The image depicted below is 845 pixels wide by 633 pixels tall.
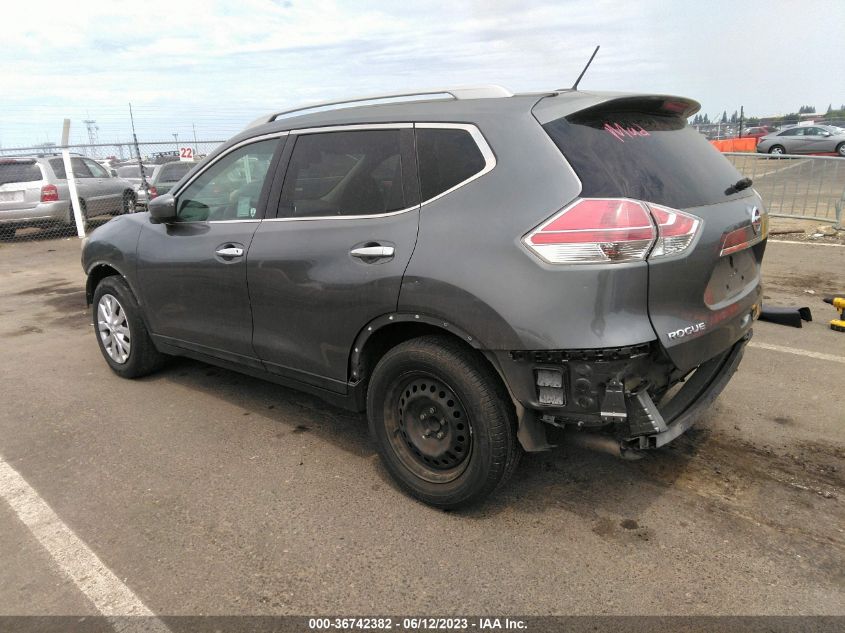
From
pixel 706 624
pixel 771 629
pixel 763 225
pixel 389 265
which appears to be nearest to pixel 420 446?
pixel 389 265

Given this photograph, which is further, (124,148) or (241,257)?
(124,148)

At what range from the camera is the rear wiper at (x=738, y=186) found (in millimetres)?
2949

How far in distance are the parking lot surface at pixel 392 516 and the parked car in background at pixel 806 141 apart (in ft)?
88.2

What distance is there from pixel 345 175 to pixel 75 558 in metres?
2.15

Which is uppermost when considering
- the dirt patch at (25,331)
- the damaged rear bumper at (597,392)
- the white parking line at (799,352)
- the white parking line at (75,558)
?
the damaged rear bumper at (597,392)

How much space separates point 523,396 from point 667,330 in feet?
2.04

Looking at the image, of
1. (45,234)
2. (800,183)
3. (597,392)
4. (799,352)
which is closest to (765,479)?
(597,392)

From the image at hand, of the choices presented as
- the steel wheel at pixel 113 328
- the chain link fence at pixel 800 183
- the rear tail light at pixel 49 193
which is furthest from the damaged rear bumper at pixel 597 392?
the rear tail light at pixel 49 193

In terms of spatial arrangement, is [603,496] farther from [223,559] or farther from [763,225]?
[223,559]

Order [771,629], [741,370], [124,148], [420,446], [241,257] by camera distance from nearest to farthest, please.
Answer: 1. [771,629]
2. [420,446]
3. [241,257]
4. [741,370]
5. [124,148]

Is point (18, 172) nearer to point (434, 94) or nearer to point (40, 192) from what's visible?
point (40, 192)

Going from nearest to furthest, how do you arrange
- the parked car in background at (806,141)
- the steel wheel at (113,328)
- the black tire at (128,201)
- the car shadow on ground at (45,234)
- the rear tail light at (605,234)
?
the rear tail light at (605,234) → the steel wheel at (113,328) → the car shadow on ground at (45,234) → the black tire at (128,201) → the parked car in background at (806,141)

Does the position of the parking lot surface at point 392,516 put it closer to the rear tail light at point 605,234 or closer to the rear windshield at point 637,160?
the rear tail light at point 605,234

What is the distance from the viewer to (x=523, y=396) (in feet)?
8.38
